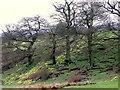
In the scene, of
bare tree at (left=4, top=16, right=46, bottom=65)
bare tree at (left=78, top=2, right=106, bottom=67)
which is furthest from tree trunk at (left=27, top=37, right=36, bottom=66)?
bare tree at (left=78, top=2, right=106, bottom=67)

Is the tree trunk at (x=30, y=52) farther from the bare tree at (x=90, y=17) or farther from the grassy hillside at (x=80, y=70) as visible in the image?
the bare tree at (x=90, y=17)

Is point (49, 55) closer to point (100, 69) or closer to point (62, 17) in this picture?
point (62, 17)

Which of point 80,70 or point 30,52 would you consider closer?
point 80,70

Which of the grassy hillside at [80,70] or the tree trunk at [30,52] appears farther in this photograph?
the tree trunk at [30,52]

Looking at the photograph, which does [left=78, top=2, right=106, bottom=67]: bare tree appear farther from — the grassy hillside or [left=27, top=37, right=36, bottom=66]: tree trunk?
[left=27, top=37, right=36, bottom=66]: tree trunk

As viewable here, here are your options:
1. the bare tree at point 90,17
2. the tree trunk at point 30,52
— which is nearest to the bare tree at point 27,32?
the tree trunk at point 30,52

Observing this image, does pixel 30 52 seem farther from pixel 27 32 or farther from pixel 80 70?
pixel 80 70

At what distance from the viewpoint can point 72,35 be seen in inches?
1725

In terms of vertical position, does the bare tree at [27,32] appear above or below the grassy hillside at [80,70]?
above

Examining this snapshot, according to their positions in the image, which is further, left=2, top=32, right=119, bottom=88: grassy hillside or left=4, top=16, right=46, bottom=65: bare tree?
left=4, top=16, right=46, bottom=65: bare tree

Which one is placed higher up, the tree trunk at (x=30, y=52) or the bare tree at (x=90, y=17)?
the bare tree at (x=90, y=17)

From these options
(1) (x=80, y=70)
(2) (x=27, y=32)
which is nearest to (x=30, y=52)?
(2) (x=27, y=32)

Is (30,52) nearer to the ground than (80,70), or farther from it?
farther from it

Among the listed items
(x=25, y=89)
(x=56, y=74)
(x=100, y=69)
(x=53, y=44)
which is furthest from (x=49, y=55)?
(x=25, y=89)
